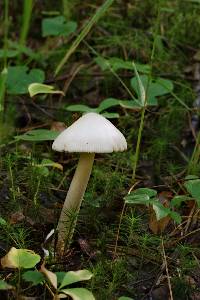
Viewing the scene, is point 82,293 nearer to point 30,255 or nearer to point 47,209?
point 30,255

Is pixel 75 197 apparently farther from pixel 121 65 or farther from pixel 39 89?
pixel 121 65

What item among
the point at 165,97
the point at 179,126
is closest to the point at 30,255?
the point at 179,126

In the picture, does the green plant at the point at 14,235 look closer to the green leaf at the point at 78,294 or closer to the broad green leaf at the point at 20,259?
the broad green leaf at the point at 20,259

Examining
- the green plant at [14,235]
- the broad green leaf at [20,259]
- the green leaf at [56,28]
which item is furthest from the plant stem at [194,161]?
the green leaf at [56,28]

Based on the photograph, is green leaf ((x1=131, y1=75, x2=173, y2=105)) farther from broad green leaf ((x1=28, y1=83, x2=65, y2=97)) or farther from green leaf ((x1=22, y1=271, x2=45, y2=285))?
green leaf ((x1=22, y1=271, x2=45, y2=285))

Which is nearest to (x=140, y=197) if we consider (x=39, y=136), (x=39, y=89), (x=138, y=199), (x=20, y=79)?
(x=138, y=199)

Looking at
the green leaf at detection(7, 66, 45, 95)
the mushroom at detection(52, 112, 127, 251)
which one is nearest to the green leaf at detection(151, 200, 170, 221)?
the mushroom at detection(52, 112, 127, 251)

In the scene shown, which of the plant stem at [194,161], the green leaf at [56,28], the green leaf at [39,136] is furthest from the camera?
the green leaf at [56,28]
